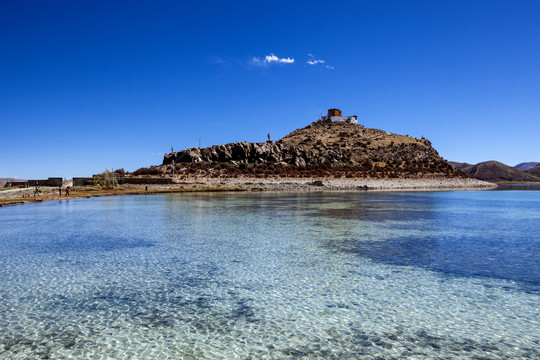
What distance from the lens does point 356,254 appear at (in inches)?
512

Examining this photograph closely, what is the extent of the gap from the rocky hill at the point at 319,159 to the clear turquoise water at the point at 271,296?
206ft

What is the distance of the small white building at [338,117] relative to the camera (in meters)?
140

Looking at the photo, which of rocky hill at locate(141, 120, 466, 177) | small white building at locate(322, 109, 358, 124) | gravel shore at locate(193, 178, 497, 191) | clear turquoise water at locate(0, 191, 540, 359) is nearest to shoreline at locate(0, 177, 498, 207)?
gravel shore at locate(193, 178, 497, 191)

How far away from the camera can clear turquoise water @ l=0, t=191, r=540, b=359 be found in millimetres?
6281

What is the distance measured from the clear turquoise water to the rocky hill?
62.7 meters

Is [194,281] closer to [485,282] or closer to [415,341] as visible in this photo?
[415,341]

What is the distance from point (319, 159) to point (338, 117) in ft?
171

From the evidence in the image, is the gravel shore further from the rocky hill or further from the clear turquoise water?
the clear turquoise water

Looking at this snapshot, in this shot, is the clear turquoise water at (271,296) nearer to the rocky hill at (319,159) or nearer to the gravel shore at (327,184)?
the gravel shore at (327,184)

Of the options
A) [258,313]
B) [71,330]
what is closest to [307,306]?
[258,313]

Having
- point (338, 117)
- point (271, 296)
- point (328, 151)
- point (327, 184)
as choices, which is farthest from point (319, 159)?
point (271, 296)

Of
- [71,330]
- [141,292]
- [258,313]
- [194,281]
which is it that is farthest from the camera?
[194,281]

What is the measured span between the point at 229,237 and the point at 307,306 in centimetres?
892

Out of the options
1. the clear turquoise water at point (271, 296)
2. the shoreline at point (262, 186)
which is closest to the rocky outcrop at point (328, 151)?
the shoreline at point (262, 186)
